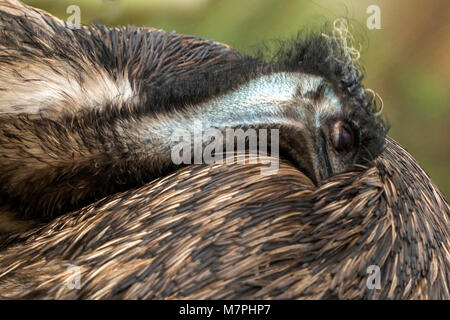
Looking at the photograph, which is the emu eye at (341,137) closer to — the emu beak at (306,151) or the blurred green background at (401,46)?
the emu beak at (306,151)

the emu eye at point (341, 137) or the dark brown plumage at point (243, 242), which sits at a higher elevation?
the emu eye at point (341, 137)

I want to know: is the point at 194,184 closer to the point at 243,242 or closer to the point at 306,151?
the point at 243,242

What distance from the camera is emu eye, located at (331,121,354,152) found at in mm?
2021

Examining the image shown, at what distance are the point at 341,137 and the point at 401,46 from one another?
90.7 inches

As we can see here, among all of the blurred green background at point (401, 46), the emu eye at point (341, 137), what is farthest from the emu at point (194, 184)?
the blurred green background at point (401, 46)

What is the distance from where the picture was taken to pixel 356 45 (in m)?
2.44

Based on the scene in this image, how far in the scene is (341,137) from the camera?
2027mm

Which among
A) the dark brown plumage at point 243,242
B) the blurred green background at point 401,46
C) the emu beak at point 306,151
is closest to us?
the dark brown plumage at point 243,242

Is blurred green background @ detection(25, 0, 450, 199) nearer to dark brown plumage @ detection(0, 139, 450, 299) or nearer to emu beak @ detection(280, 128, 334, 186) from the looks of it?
emu beak @ detection(280, 128, 334, 186)

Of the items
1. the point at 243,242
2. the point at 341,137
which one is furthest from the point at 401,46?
the point at 243,242

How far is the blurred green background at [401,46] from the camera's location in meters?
3.94
